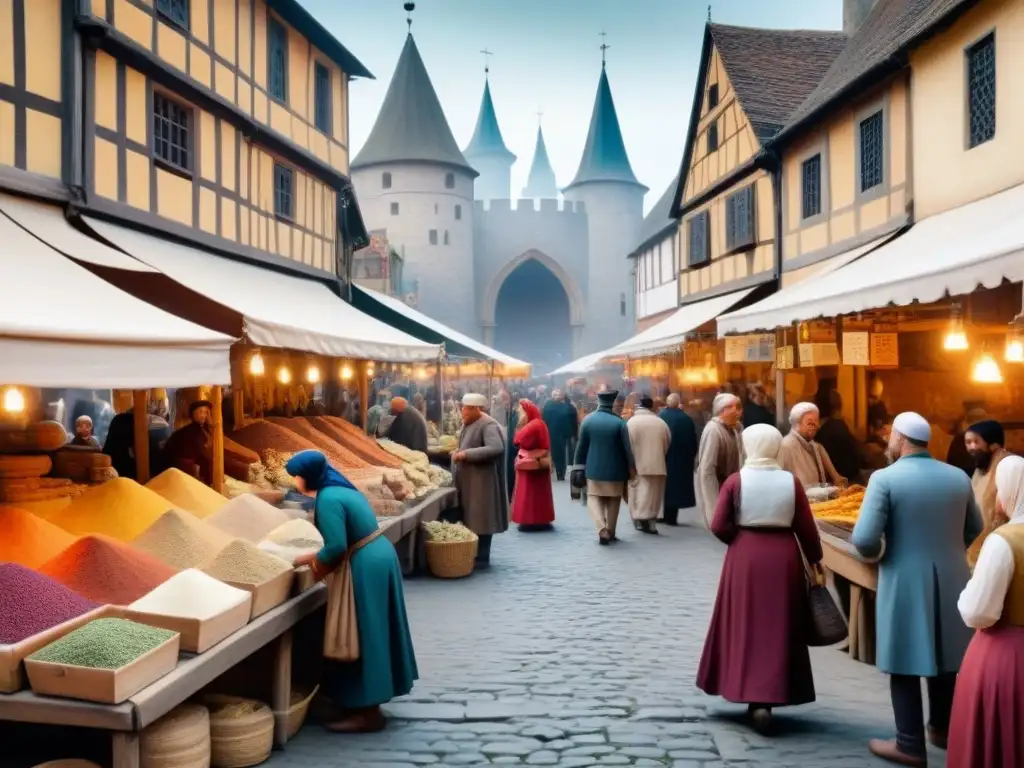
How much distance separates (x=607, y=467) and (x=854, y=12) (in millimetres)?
13437

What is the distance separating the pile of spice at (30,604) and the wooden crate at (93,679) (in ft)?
0.86

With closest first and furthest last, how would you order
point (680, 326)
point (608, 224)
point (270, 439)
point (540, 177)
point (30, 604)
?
point (30, 604)
point (270, 439)
point (680, 326)
point (608, 224)
point (540, 177)

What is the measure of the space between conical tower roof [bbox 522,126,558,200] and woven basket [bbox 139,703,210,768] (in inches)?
3692

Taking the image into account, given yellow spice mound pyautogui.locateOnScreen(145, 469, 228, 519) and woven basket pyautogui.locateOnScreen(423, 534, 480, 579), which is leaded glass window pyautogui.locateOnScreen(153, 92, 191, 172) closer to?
woven basket pyautogui.locateOnScreen(423, 534, 480, 579)

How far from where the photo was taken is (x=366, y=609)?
16.7 feet

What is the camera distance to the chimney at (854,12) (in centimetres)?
1946

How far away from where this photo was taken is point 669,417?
510 inches

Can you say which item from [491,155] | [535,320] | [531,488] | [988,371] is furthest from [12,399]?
[491,155]

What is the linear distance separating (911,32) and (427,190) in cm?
3104

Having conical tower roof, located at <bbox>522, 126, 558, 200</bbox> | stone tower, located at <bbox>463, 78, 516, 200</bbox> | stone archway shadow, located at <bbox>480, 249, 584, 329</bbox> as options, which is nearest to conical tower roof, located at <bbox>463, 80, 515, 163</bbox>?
stone tower, located at <bbox>463, 78, 516, 200</bbox>

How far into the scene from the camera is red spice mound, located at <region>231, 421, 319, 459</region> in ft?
33.2

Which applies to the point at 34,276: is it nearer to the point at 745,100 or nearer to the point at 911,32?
the point at 911,32

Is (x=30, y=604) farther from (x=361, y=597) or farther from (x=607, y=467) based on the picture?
(x=607, y=467)

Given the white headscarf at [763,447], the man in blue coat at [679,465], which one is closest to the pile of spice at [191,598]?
the white headscarf at [763,447]
